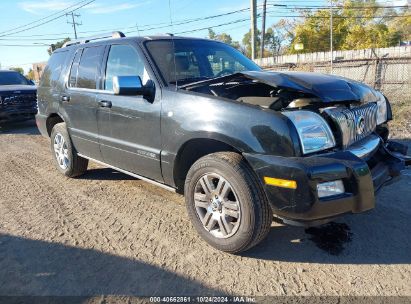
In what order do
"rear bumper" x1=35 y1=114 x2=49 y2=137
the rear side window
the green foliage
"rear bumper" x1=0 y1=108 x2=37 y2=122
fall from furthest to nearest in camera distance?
the green foliage < "rear bumper" x1=0 y1=108 x2=37 y2=122 < "rear bumper" x1=35 y1=114 x2=49 y2=137 < the rear side window

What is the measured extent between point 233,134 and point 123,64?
1.80 meters

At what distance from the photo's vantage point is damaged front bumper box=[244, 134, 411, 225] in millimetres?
2613

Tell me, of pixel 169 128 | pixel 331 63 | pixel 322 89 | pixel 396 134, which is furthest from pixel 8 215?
pixel 331 63

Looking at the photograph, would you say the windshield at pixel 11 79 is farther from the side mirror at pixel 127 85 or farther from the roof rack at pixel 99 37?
the side mirror at pixel 127 85

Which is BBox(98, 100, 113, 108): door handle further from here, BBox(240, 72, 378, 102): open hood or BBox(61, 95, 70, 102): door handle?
BBox(240, 72, 378, 102): open hood

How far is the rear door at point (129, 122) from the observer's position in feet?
12.0

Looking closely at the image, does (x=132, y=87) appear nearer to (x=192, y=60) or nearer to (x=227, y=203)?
(x=192, y=60)

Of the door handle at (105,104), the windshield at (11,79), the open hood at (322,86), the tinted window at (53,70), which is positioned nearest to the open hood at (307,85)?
the open hood at (322,86)

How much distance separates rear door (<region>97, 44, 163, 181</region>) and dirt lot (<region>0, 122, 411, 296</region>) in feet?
1.87

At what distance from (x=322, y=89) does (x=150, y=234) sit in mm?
2059

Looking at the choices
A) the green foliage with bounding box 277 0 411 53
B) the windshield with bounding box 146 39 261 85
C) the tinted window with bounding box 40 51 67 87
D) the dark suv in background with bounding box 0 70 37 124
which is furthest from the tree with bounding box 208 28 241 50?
the green foliage with bounding box 277 0 411 53

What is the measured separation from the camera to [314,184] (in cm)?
260

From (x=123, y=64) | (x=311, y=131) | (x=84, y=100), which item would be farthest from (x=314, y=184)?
(x=84, y=100)

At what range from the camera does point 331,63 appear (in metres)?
15.9
